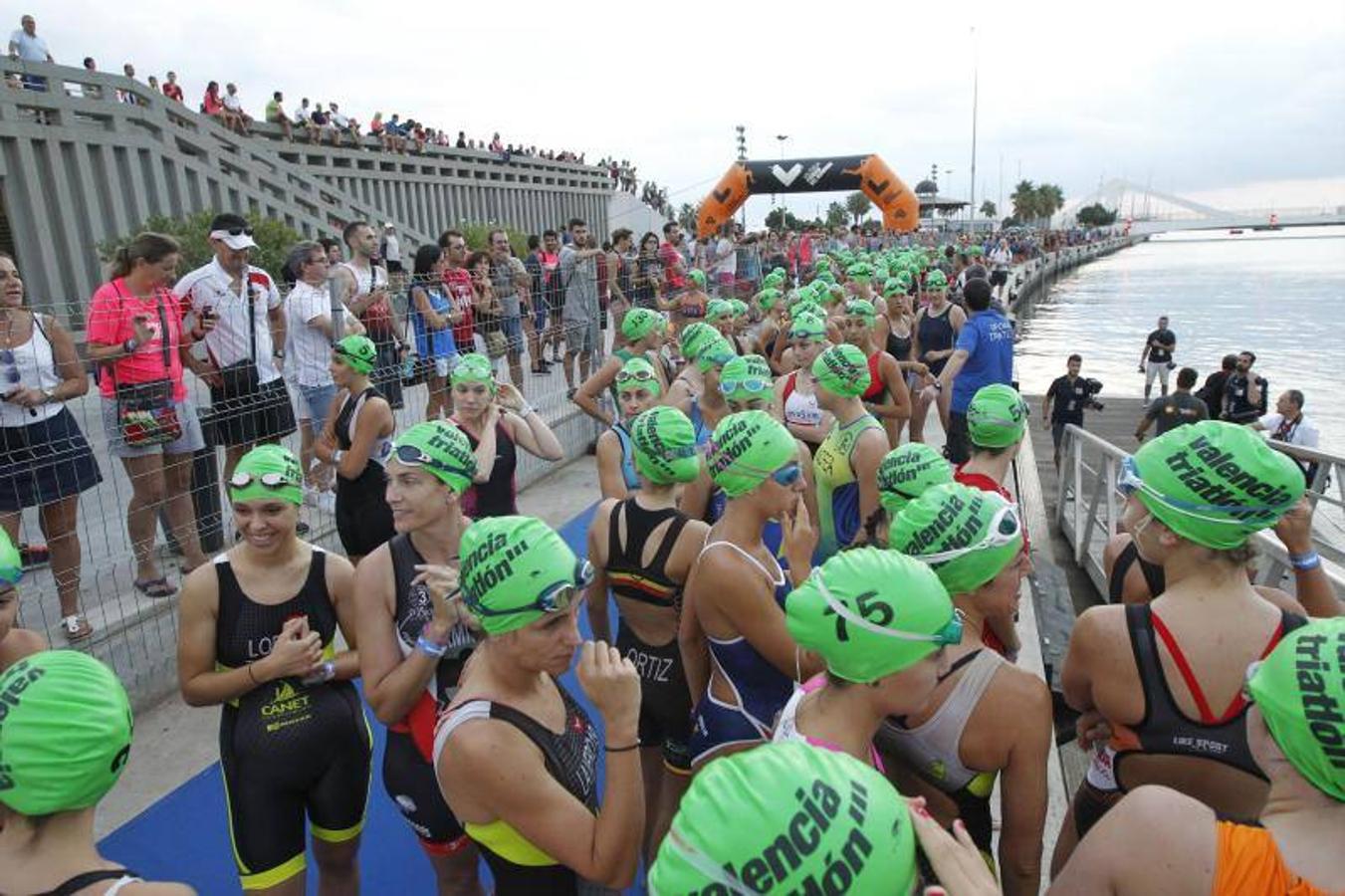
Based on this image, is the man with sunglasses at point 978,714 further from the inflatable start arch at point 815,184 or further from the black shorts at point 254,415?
the inflatable start arch at point 815,184

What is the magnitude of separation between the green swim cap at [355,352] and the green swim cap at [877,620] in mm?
3693

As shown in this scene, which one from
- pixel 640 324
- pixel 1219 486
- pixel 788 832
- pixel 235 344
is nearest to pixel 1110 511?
pixel 640 324

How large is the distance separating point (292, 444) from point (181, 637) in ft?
15.7

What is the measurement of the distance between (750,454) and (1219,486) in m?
1.48

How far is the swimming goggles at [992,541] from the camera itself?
2.52 m

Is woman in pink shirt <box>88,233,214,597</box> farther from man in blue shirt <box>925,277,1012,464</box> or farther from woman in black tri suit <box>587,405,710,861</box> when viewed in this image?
man in blue shirt <box>925,277,1012,464</box>

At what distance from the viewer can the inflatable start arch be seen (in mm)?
22297


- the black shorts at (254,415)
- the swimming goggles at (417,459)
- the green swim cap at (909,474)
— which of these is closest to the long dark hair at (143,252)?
the black shorts at (254,415)

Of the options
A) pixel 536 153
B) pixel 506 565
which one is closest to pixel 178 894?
pixel 506 565

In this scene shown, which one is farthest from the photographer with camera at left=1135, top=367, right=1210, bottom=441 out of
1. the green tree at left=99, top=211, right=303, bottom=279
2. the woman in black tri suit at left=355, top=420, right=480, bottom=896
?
the green tree at left=99, top=211, right=303, bottom=279

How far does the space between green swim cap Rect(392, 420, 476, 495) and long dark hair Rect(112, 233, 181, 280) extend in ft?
10.6

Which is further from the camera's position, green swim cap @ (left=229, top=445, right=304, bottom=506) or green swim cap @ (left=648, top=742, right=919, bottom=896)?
green swim cap @ (left=229, top=445, right=304, bottom=506)

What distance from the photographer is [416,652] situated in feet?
8.99

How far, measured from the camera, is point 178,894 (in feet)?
5.70
